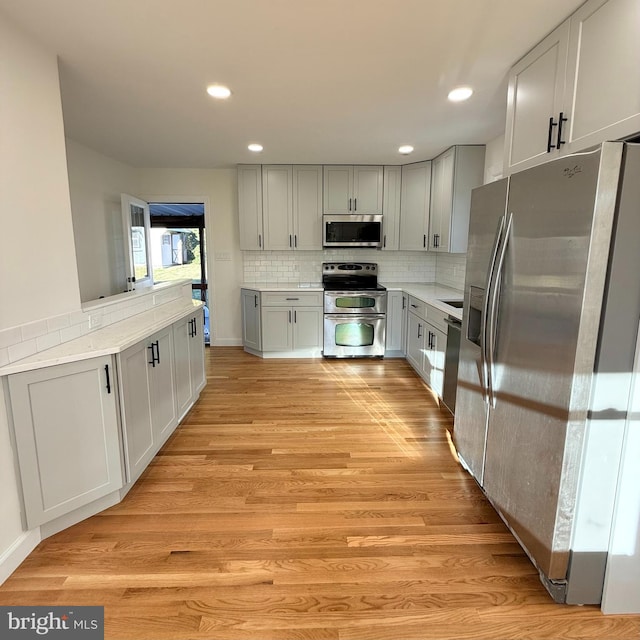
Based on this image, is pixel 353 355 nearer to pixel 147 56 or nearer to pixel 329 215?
pixel 329 215

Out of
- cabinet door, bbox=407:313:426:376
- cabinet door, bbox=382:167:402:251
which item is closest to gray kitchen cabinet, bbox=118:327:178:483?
cabinet door, bbox=407:313:426:376

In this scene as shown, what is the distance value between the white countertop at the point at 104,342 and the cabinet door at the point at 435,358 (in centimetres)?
223

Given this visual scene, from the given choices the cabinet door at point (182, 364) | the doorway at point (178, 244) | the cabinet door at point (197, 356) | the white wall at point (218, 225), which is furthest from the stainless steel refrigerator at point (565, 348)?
the doorway at point (178, 244)

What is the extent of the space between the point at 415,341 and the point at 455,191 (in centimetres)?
167

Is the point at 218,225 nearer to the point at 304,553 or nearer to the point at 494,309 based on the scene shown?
the point at 494,309

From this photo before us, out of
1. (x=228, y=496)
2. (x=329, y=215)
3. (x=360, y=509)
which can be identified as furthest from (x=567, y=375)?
(x=329, y=215)

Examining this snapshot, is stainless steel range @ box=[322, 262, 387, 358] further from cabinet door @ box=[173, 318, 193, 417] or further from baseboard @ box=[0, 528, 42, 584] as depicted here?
baseboard @ box=[0, 528, 42, 584]

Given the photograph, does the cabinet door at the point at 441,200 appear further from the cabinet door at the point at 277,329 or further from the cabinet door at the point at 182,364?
the cabinet door at the point at 182,364

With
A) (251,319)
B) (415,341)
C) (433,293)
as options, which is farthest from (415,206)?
(251,319)

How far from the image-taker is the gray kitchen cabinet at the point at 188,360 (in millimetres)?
2973

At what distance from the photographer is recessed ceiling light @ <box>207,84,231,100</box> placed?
2475 millimetres

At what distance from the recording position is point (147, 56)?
210 cm

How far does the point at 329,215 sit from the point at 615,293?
3.92m

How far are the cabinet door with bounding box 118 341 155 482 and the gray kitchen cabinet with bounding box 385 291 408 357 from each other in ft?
10.4
